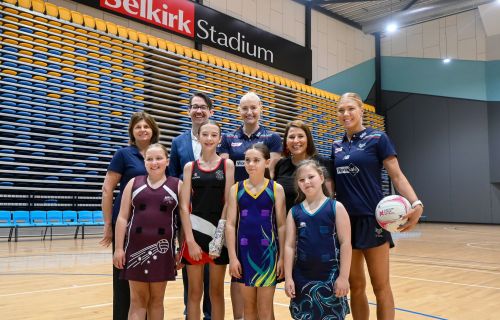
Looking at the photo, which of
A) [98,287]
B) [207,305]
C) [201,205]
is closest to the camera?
[201,205]

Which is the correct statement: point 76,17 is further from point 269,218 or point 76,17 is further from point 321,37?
point 321,37

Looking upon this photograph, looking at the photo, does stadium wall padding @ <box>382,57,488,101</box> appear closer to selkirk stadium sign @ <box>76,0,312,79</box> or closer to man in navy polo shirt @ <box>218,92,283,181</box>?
selkirk stadium sign @ <box>76,0,312,79</box>

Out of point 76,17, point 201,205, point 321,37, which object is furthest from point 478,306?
point 321,37

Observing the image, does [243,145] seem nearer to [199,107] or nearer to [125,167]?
[199,107]

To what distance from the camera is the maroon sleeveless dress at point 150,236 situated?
242 centimetres

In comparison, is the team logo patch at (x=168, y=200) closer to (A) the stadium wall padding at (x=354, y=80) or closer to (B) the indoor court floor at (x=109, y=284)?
(B) the indoor court floor at (x=109, y=284)

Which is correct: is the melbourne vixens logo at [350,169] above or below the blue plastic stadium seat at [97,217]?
above

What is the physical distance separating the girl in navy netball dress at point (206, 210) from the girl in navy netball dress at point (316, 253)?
450mm

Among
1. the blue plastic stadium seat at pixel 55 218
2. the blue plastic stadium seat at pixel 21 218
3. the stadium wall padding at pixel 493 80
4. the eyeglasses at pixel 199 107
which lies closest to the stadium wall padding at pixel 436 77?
the stadium wall padding at pixel 493 80

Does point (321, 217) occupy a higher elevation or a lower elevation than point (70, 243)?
higher

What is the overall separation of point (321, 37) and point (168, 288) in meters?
12.2

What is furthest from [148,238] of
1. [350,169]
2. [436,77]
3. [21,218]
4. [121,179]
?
[436,77]

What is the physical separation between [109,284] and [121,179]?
2343 mm

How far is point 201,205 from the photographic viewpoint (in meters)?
2.65
